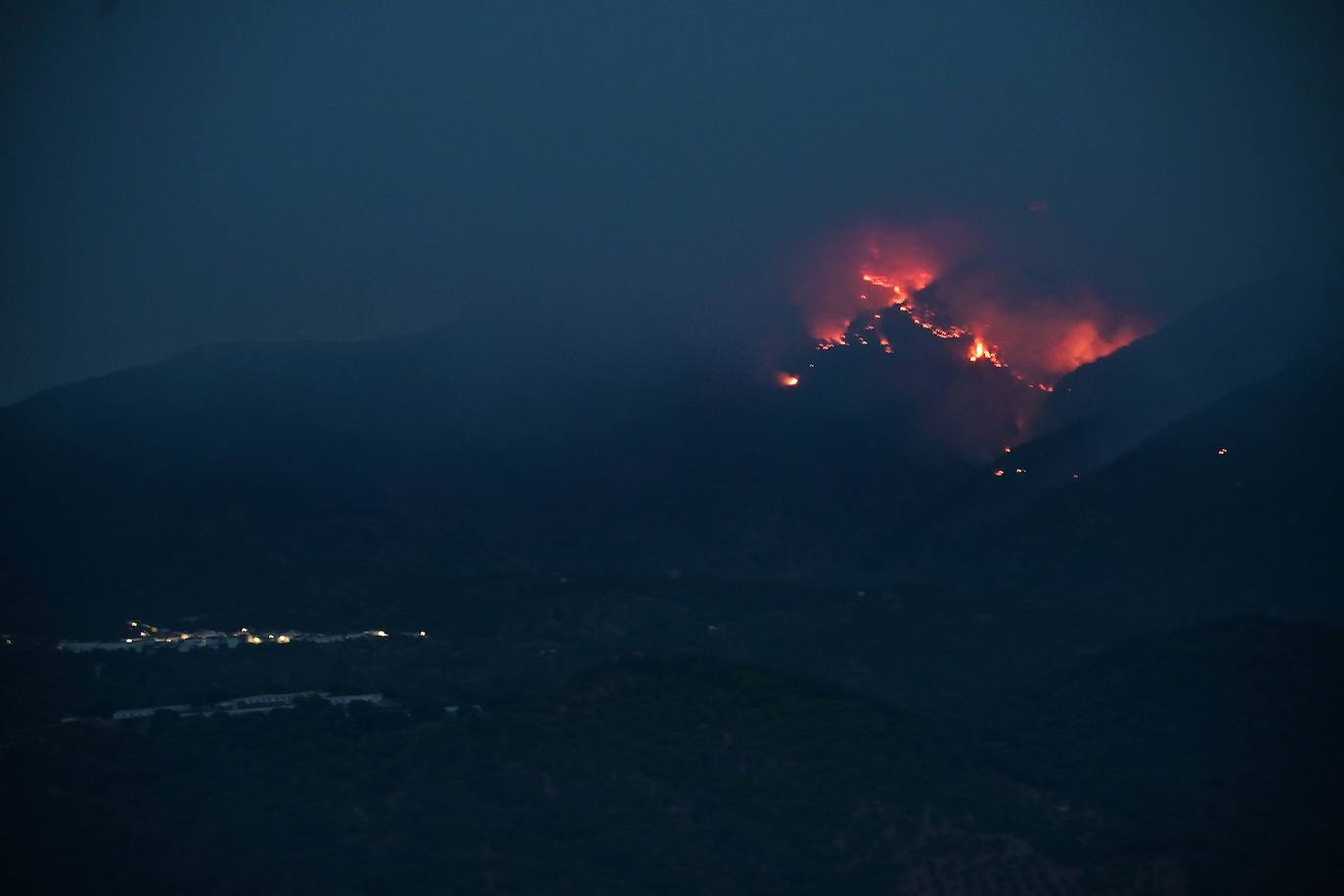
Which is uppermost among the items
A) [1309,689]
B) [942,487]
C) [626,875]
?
[942,487]

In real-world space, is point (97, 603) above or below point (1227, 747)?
above

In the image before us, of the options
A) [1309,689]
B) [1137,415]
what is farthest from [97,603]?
[1137,415]

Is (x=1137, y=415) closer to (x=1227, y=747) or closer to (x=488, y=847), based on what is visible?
(x=1227, y=747)

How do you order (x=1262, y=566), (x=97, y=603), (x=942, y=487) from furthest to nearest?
(x=942, y=487)
(x=1262, y=566)
(x=97, y=603)

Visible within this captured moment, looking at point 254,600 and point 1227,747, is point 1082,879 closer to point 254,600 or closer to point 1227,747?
point 1227,747

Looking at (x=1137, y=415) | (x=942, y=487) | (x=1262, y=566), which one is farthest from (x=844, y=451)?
(x=1262, y=566)

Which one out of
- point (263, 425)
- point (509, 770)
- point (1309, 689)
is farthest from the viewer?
point (263, 425)

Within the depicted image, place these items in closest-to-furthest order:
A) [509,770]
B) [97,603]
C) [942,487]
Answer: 1. [509,770]
2. [97,603]
3. [942,487]

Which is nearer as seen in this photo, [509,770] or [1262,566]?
[509,770]

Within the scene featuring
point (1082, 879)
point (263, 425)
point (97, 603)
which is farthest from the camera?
point (263, 425)
